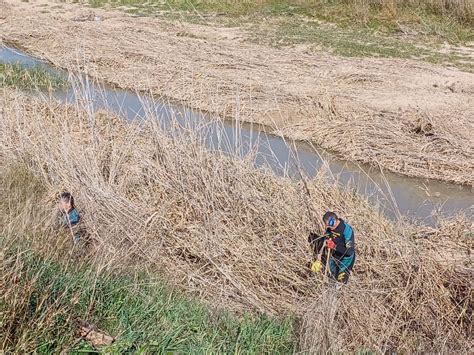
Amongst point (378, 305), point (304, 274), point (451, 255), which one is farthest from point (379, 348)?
point (451, 255)

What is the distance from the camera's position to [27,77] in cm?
1343

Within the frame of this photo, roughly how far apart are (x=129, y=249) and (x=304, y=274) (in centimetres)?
169

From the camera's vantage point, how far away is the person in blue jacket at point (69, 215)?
5.93 m

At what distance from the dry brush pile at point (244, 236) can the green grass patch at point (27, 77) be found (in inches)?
216

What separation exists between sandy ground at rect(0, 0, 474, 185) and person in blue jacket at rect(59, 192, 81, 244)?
1.82 meters

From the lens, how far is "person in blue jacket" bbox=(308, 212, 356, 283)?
18.9 ft

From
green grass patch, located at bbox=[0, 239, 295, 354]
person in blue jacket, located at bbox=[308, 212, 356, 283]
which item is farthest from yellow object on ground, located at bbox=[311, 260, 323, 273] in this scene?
green grass patch, located at bbox=[0, 239, 295, 354]

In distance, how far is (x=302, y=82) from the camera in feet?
44.9

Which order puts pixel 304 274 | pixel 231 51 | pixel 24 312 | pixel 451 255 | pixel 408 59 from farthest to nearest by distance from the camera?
pixel 231 51, pixel 408 59, pixel 451 255, pixel 304 274, pixel 24 312

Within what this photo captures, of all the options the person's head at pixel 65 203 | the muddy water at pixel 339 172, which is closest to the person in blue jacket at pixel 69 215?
the person's head at pixel 65 203

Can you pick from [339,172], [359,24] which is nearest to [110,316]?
[339,172]

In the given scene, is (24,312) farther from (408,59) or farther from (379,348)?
(408,59)

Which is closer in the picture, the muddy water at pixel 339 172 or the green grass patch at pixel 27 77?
the muddy water at pixel 339 172

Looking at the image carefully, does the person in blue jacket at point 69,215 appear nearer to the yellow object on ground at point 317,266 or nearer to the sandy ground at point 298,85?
the sandy ground at point 298,85
